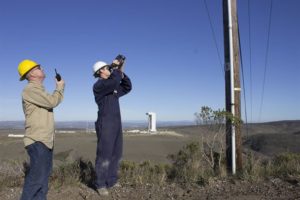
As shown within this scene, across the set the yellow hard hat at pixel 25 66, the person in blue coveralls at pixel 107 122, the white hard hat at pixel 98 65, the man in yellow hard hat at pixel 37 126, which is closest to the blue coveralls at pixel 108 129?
the person in blue coveralls at pixel 107 122

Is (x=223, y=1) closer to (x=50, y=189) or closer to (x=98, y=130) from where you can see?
(x=98, y=130)

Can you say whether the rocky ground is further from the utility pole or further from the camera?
the camera

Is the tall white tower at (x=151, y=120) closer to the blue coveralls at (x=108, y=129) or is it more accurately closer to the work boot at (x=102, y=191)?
the blue coveralls at (x=108, y=129)

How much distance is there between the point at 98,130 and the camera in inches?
345

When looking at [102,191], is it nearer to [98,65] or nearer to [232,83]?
[98,65]

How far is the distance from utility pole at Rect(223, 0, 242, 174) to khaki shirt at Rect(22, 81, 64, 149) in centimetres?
417

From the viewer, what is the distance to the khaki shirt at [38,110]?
700 cm

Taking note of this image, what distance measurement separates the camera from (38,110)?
280 inches

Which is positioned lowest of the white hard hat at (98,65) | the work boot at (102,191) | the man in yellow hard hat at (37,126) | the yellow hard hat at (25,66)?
the work boot at (102,191)

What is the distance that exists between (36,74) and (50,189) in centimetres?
279

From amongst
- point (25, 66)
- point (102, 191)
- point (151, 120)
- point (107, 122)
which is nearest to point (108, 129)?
point (107, 122)

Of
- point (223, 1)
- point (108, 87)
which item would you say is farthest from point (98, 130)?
point (223, 1)

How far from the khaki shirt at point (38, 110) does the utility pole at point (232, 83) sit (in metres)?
4.17

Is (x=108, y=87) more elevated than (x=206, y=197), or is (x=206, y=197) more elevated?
(x=108, y=87)
